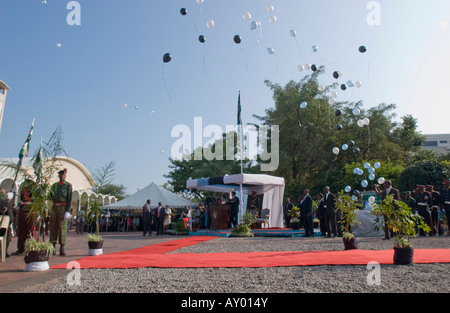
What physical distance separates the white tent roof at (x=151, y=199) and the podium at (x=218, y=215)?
7.51 meters

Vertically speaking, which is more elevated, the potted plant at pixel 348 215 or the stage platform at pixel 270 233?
the potted plant at pixel 348 215

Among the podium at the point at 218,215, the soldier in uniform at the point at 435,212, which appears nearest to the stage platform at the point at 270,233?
the podium at the point at 218,215

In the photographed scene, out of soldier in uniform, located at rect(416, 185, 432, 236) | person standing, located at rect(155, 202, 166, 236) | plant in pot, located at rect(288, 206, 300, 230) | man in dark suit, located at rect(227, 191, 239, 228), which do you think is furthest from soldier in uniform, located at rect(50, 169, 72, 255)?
soldier in uniform, located at rect(416, 185, 432, 236)

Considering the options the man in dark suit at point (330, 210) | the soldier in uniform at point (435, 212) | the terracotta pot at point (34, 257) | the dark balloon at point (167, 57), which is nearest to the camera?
the terracotta pot at point (34, 257)

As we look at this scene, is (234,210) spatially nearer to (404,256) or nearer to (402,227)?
(402,227)

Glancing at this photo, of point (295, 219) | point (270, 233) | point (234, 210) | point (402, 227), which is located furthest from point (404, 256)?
point (234, 210)

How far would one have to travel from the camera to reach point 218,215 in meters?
14.7

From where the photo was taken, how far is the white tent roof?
21.3 metres

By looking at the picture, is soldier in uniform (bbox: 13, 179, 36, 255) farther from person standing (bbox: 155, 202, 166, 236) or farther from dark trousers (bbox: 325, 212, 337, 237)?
dark trousers (bbox: 325, 212, 337, 237)

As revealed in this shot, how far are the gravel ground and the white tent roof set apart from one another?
17.1 metres

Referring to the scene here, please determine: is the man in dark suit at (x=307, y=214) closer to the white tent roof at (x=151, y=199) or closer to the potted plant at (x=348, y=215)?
the potted plant at (x=348, y=215)

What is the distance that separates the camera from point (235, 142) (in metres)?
39.9

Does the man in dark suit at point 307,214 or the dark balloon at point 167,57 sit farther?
the man in dark suit at point 307,214

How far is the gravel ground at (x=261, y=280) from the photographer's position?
3.42 m
